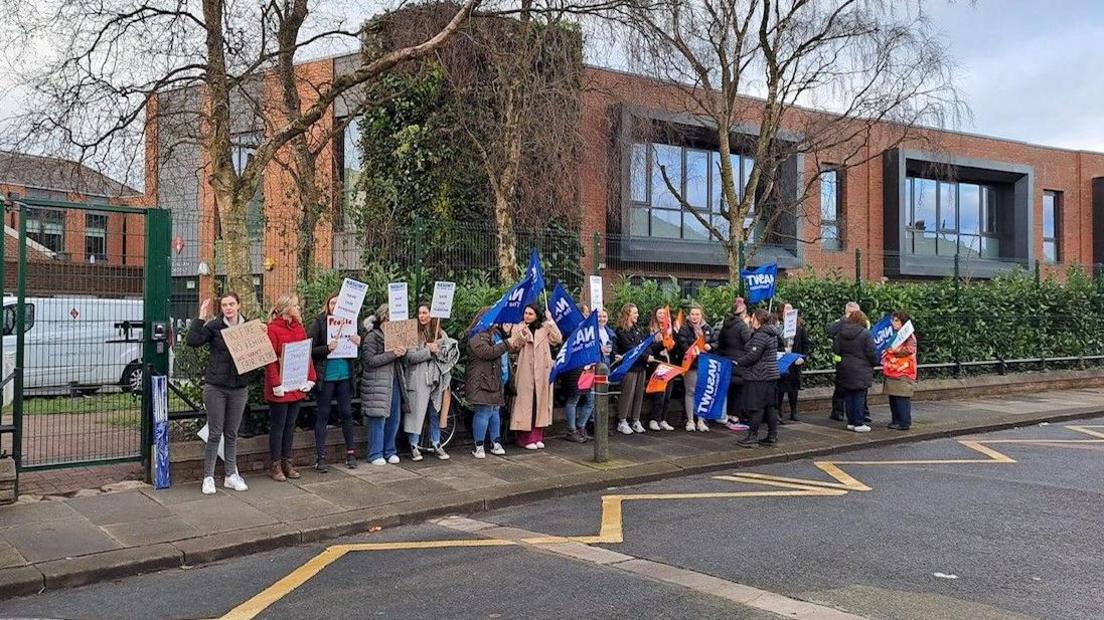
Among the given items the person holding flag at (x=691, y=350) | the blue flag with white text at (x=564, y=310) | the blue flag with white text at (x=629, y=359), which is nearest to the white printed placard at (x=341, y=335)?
the blue flag with white text at (x=564, y=310)

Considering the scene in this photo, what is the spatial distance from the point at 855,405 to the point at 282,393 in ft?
26.6

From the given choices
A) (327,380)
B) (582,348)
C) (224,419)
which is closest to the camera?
(224,419)

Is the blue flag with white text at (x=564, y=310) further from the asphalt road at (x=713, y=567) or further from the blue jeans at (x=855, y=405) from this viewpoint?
the blue jeans at (x=855, y=405)

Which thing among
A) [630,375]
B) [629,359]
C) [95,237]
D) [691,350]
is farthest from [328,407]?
[691,350]

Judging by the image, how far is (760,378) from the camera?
1084cm

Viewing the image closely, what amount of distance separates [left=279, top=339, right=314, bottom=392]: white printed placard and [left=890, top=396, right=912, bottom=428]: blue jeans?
8483mm

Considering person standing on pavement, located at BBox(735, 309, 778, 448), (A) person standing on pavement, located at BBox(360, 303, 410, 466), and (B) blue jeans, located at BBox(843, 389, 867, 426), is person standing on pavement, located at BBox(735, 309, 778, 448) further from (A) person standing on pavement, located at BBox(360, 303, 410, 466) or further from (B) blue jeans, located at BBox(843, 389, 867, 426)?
(A) person standing on pavement, located at BBox(360, 303, 410, 466)

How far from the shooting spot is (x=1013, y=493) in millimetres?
8516

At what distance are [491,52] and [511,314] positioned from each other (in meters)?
6.15

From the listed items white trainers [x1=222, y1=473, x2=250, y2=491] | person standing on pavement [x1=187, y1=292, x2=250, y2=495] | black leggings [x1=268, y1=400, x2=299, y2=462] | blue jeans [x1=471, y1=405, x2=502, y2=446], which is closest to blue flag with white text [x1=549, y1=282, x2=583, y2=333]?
blue jeans [x1=471, y1=405, x2=502, y2=446]

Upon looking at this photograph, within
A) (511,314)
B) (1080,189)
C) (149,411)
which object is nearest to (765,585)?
(511,314)

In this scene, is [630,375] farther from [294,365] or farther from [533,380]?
[294,365]

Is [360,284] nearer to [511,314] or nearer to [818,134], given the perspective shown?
[511,314]

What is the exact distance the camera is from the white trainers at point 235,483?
812 cm
